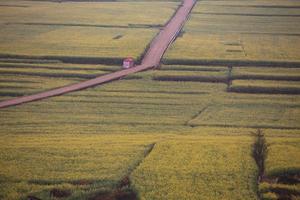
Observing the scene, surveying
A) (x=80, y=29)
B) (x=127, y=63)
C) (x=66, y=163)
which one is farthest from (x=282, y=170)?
(x=80, y=29)

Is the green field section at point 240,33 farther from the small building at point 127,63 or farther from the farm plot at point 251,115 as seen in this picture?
the farm plot at point 251,115

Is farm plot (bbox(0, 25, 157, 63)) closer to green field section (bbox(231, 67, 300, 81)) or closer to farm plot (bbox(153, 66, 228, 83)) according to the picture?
farm plot (bbox(153, 66, 228, 83))

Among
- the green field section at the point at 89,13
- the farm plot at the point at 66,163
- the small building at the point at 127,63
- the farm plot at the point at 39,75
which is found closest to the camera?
the farm plot at the point at 66,163

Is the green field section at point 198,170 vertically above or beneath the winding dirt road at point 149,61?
beneath

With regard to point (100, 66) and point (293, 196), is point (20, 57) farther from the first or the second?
point (293, 196)

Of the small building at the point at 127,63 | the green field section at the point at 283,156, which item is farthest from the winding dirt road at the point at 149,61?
the green field section at the point at 283,156

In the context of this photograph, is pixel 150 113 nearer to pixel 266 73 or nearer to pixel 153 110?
pixel 153 110
